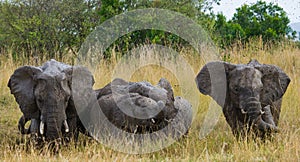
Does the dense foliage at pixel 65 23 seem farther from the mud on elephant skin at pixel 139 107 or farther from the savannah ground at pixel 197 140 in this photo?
the mud on elephant skin at pixel 139 107

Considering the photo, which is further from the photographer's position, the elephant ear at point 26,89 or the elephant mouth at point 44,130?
the elephant ear at point 26,89

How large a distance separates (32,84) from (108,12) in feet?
26.3

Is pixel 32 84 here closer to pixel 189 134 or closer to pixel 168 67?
pixel 189 134

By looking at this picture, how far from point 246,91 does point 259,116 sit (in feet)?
1.22

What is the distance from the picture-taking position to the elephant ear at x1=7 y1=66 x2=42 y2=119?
7520mm

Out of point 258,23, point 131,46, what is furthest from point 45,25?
point 258,23

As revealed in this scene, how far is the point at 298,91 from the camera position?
11273 millimetres

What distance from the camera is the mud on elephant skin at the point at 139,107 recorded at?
751cm

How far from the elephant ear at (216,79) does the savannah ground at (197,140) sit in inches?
26.7

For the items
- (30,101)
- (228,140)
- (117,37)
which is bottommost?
(228,140)

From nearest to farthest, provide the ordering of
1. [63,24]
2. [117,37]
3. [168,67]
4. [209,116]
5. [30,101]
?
1. [30,101]
2. [209,116]
3. [168,67]
4. [117,37]
5. [63,24]

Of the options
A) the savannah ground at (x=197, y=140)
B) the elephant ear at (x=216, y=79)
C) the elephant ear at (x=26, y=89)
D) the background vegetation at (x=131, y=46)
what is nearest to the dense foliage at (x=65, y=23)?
the background vegetation at (x=131, y=46)

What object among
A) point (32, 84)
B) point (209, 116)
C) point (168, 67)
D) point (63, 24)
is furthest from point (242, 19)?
point (32, 84)

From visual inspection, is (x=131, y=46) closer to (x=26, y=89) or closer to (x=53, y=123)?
(x=26, y=89)
